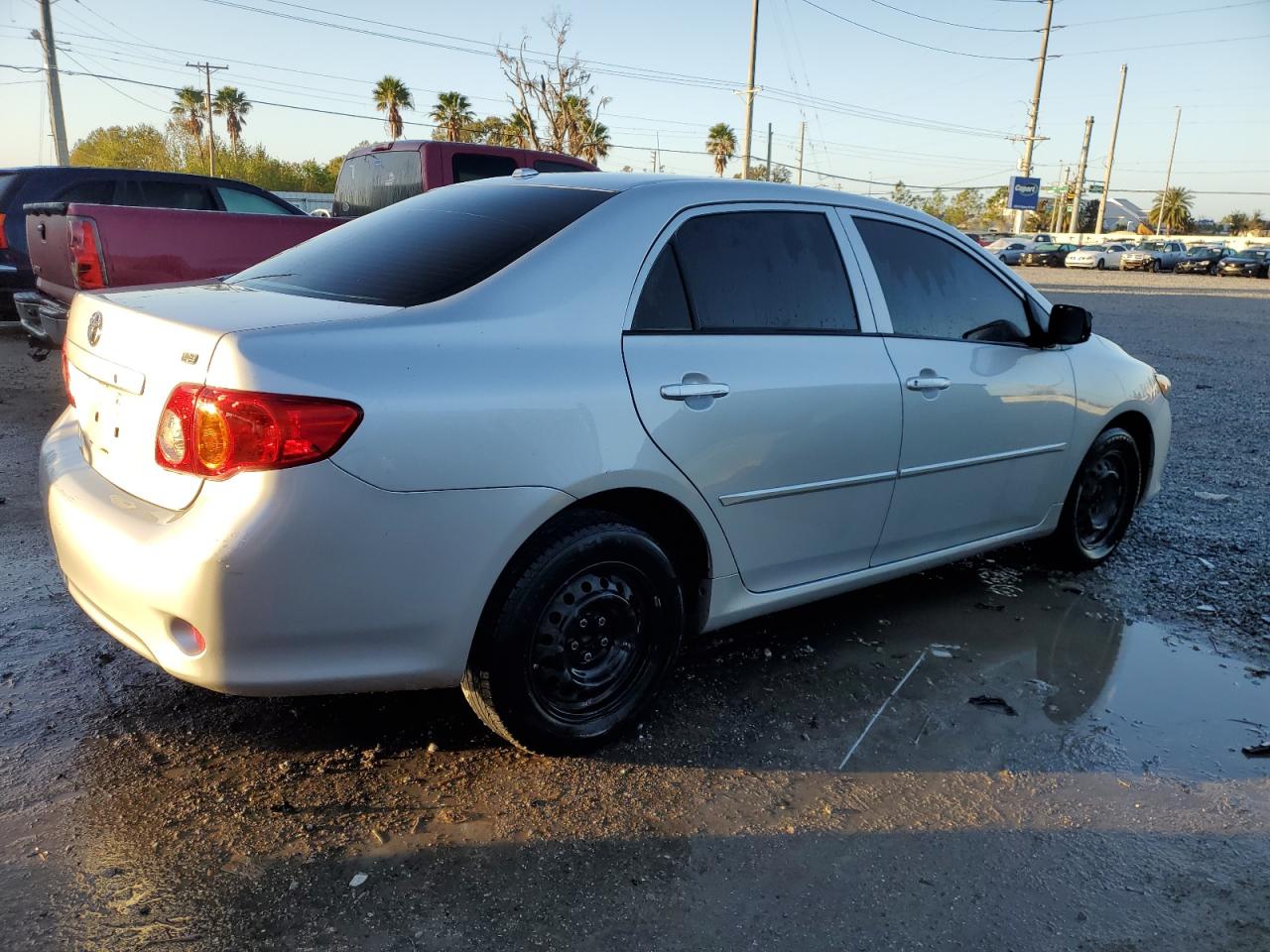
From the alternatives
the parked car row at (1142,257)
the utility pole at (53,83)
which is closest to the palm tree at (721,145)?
the parked car row at (1142,257)

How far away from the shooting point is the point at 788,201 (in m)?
3.48

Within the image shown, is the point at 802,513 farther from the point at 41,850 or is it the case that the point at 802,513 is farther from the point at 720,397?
the point at 41,850

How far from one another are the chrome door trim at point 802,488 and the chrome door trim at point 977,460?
118mm

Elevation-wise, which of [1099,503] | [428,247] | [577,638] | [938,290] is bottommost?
[1099,503]

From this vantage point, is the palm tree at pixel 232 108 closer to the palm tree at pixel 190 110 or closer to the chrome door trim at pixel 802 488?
the palm tree at pixel 190 110

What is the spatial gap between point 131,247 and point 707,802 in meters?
5.42

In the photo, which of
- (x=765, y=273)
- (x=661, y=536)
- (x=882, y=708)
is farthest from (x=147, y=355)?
(x=882, y=708)

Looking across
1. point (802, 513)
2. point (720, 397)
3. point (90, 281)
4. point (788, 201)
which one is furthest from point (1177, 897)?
point (90, 281)

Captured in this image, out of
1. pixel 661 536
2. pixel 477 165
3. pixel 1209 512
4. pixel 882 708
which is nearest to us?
pixel 661 536

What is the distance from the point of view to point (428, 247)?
3.05 m

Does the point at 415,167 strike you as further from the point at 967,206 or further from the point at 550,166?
the point at 967,206

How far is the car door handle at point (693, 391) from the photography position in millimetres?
2834

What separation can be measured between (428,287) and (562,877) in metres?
1.62

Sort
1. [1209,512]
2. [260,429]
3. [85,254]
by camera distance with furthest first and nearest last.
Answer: [85,254]
[1209,512]
[260,429]
